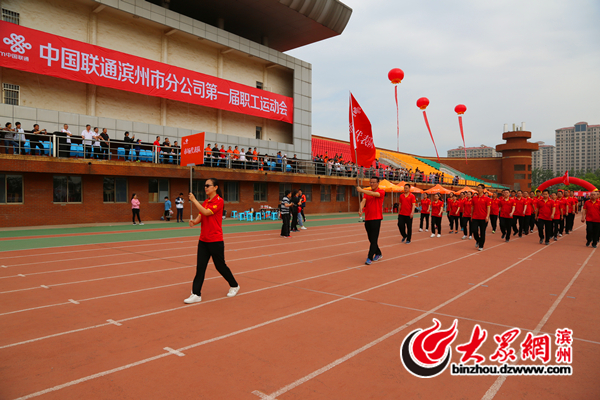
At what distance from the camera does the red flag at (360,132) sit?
470 inches

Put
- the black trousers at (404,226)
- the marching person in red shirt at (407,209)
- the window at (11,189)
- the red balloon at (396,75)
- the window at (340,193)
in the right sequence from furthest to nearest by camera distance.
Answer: the window at (340,193)
the red balloon at (396,75)
the window at (11,189)
the black trousers at (404,226)
the marching person in red shirt at (407,209)

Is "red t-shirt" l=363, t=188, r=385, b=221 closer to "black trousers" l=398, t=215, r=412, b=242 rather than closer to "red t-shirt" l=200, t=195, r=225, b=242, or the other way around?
"red t-shirt" l=200, t=195, r=225, b=242

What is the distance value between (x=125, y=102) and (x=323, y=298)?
75.7 feet

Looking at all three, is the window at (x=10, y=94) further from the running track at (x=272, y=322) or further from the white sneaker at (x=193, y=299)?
the white sneaker at (x=193, y=299)

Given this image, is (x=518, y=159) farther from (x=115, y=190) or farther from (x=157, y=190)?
(x=115, y=190)

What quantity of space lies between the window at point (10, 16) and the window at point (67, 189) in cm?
904

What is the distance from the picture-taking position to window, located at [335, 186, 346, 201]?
36.1 m

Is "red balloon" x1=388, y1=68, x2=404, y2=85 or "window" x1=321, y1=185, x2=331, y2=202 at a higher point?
"red balloon" x1=388, y1=68, x2=404, y2=85

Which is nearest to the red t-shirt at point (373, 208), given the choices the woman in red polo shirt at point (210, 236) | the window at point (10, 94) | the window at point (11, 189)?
the woman in red polo shirt at point (210, 236)

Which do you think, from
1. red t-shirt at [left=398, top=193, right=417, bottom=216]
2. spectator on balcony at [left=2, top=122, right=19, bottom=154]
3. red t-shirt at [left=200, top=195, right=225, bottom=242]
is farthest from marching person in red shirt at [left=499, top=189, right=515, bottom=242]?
spectator on balcony at [left=2, top=122, right=19, bottom=154]

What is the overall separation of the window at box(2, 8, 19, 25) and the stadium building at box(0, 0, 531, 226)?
57 millimetres

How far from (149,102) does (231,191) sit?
8.35 meters

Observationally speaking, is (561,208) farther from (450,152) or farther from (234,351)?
(450,152)

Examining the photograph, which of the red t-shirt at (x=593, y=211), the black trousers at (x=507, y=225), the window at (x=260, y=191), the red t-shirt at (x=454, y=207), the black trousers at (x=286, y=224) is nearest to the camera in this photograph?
the red t-shirt at (x=593, y=211)
